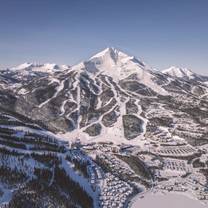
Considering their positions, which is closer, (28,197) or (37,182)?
(28,197)

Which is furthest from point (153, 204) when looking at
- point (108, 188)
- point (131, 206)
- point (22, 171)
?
point (22, 171)

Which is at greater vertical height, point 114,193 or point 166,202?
point 114,193

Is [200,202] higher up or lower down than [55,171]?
lower down

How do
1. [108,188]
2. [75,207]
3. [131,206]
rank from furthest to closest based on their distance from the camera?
[108,188], [131,206], [75,207]

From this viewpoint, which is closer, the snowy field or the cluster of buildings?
the cluster of buildings

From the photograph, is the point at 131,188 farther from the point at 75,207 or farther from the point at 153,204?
the point at 75,207

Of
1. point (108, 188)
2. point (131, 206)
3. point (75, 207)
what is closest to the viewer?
point (75, 207)

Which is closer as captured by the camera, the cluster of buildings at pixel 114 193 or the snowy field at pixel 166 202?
the cluster of buildings at pixel 114 193

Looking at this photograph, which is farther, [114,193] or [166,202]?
[114,193]
